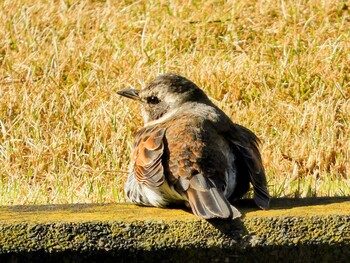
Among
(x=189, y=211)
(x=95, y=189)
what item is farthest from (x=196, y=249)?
(x=95, y=189)

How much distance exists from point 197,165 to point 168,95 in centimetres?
97

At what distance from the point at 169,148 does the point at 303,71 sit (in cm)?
326

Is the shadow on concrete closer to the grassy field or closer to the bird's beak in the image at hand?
the grassy field

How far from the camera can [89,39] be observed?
28.2 ft

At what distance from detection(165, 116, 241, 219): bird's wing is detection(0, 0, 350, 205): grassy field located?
1298 mm

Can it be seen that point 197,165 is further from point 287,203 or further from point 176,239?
point 287,203

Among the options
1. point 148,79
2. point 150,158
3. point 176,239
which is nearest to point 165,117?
point 150,158

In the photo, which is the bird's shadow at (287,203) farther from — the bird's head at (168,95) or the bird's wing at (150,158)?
the bird's head at (168,95)

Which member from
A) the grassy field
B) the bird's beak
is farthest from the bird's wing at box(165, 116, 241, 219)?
the grassy field

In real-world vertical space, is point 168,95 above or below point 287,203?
above

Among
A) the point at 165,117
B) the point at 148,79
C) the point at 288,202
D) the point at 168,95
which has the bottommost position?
the point at 148,79

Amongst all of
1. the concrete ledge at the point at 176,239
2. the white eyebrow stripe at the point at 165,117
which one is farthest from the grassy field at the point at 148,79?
the concrete ledge at the point at 176,239

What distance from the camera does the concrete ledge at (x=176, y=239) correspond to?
4383 millimetres

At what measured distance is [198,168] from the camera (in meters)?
4.63
